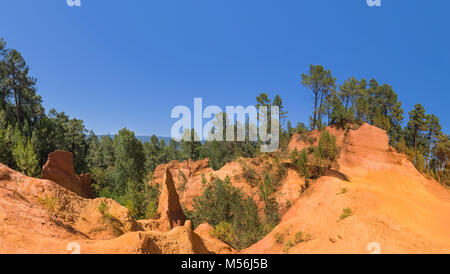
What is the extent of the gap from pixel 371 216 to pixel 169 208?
12565 millimetres

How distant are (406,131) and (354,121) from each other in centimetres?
988

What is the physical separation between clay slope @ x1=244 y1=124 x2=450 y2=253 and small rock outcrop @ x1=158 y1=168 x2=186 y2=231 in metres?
5.95

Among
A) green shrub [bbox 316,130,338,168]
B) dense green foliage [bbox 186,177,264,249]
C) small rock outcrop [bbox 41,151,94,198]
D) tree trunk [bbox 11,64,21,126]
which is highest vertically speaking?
tree trunk [bbox 11,64,21,126]

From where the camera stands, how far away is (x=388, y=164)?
24062 millimetres

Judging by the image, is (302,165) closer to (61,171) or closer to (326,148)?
(326,148)

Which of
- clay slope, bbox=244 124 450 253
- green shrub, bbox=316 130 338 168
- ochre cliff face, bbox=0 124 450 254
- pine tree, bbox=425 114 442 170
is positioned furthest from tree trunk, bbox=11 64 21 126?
pine tree, bbox=425 114 442 170

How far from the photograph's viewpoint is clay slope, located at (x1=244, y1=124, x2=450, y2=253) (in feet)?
24.9

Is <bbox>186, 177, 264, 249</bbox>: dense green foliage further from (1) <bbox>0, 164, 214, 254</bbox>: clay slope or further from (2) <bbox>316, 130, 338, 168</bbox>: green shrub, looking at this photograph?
(2) <bbox>316, 130, 338, 168</bbox>: green shrub

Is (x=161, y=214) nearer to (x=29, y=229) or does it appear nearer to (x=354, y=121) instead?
(x=29, y=229)

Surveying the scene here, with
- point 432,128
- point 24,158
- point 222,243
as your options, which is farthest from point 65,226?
point 432,128

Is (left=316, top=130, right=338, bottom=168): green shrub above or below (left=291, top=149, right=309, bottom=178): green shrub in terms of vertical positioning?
above

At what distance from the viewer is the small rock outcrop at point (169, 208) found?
14462 millimetres
